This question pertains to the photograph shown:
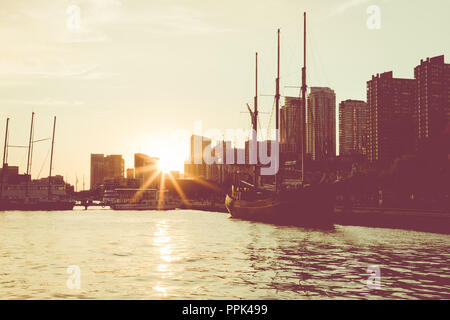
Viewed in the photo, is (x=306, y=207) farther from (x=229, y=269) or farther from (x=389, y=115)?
(x=389, y=115)

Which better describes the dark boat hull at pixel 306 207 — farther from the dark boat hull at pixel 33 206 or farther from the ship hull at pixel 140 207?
the ship hull at pixel 140 207

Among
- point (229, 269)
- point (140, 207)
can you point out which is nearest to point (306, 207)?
point (229, 269)

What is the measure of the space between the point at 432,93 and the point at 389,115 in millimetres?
25571

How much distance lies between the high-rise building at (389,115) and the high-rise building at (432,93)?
888cm

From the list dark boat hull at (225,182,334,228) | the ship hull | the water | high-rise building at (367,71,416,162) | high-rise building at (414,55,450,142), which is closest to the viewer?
the water

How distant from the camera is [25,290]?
64.5 feet

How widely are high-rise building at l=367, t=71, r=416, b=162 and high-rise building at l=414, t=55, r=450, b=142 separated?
8.88 metres

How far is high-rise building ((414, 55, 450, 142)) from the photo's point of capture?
153 metres

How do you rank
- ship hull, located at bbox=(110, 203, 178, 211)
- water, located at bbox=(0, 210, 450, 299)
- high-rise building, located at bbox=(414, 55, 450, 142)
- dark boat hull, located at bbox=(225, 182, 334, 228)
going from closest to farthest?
water, located at bbox=(0, 210, 450, 299)
dark boat hull, located at bbox=(225, 182, 334, 228)
ship hull, located at bbox=(110, 203, 178, 211)
high-rise building, located at bbox=(414, 55, 450, 142)

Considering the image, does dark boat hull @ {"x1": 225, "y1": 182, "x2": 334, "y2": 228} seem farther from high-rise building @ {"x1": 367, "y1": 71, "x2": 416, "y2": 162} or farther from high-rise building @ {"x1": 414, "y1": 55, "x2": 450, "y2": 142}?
high-rise building @ {"x1": 367, "y1": 71, "x2": 416, "y2": 162}

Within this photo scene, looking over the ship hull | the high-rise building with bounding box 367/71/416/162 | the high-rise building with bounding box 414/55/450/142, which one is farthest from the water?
the high-rise building with bounding box 367/71/416/162

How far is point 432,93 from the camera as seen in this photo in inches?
6083

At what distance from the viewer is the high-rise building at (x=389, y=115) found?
17100 centimetres
